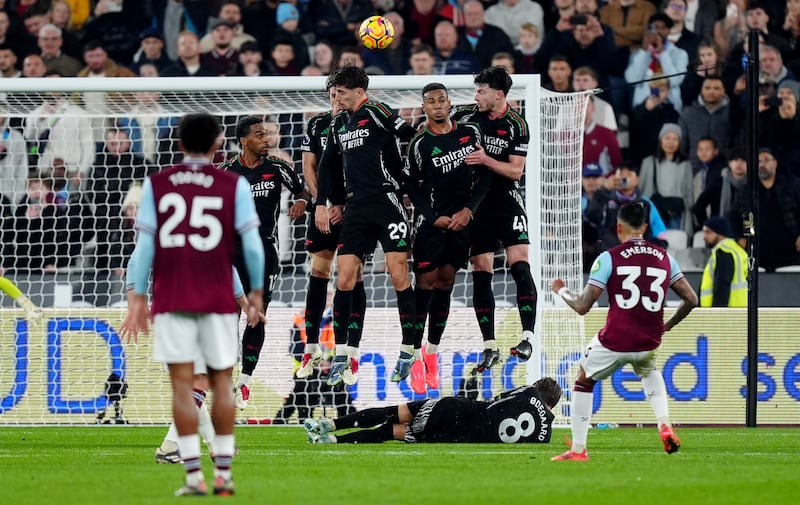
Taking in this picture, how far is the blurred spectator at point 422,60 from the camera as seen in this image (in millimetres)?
18703

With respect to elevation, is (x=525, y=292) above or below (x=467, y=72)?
below

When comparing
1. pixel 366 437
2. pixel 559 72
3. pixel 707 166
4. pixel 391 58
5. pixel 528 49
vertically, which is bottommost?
pixel 366 437

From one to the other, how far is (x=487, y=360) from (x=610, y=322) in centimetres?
256

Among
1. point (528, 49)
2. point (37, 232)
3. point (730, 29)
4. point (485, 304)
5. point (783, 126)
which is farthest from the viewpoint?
point (528, 49)

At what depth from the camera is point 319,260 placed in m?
13.6

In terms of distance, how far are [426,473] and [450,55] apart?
1102cm

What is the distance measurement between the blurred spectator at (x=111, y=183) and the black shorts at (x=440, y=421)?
5.60 m

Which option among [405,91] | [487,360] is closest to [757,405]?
[487,360]

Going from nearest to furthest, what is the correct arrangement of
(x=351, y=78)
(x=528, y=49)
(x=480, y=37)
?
(x=351, y=78) < (x=528, y=49) < (x=480, y=37)

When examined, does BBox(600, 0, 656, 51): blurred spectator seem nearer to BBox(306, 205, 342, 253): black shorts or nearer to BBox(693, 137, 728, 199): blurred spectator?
BBox(693, 137, 728, 199): blurred spectator

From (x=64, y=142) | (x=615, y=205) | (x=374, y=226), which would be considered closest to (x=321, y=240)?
(x=374, y=226)

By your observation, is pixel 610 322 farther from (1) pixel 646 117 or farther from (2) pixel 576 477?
(1) pixel 646 117

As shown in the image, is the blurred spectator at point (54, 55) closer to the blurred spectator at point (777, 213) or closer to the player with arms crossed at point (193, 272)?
the blurred spectator at point (777, 213)

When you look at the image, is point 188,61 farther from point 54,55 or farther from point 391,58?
point 391,58
